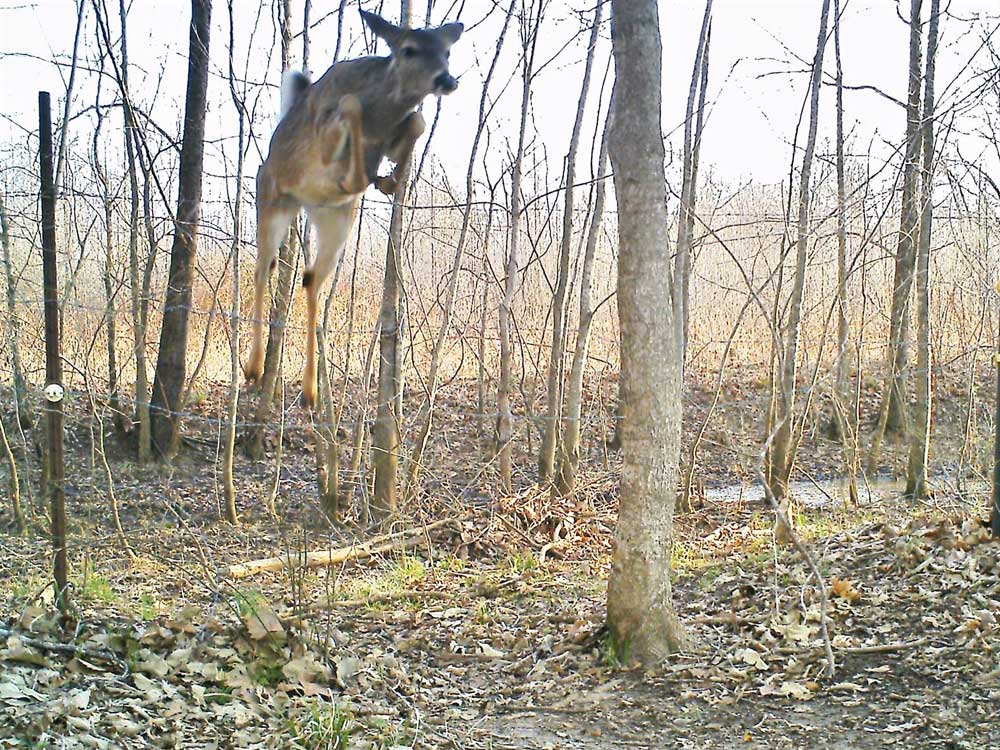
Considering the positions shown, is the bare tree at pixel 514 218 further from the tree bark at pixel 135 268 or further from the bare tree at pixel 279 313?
the tree bark at pixel 135 268

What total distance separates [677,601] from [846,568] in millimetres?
888

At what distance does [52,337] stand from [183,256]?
10.4 feet

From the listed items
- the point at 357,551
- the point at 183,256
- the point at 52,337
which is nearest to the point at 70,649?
the point at 52,337

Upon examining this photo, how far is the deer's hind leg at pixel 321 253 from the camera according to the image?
1.47 m

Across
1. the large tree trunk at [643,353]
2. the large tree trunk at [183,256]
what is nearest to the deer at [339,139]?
the large tree trunk at [643,353]

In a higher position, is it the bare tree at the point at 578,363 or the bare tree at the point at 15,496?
the bare tree at the point at 578,363

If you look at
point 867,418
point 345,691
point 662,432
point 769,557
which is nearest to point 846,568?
point 769,557

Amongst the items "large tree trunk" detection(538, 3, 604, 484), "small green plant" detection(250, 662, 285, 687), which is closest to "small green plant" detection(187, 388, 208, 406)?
"large tree trunk" detection(538, 3, 604, 484)

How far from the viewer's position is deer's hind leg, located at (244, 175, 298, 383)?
1439mm

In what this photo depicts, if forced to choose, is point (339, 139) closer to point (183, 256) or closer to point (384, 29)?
point (384, 29)

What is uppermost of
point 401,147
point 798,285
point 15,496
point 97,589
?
point 798,285

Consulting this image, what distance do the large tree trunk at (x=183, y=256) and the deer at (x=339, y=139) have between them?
287 centimetres

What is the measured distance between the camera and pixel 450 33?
129 cm

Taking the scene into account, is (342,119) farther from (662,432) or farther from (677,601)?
(677,601)
